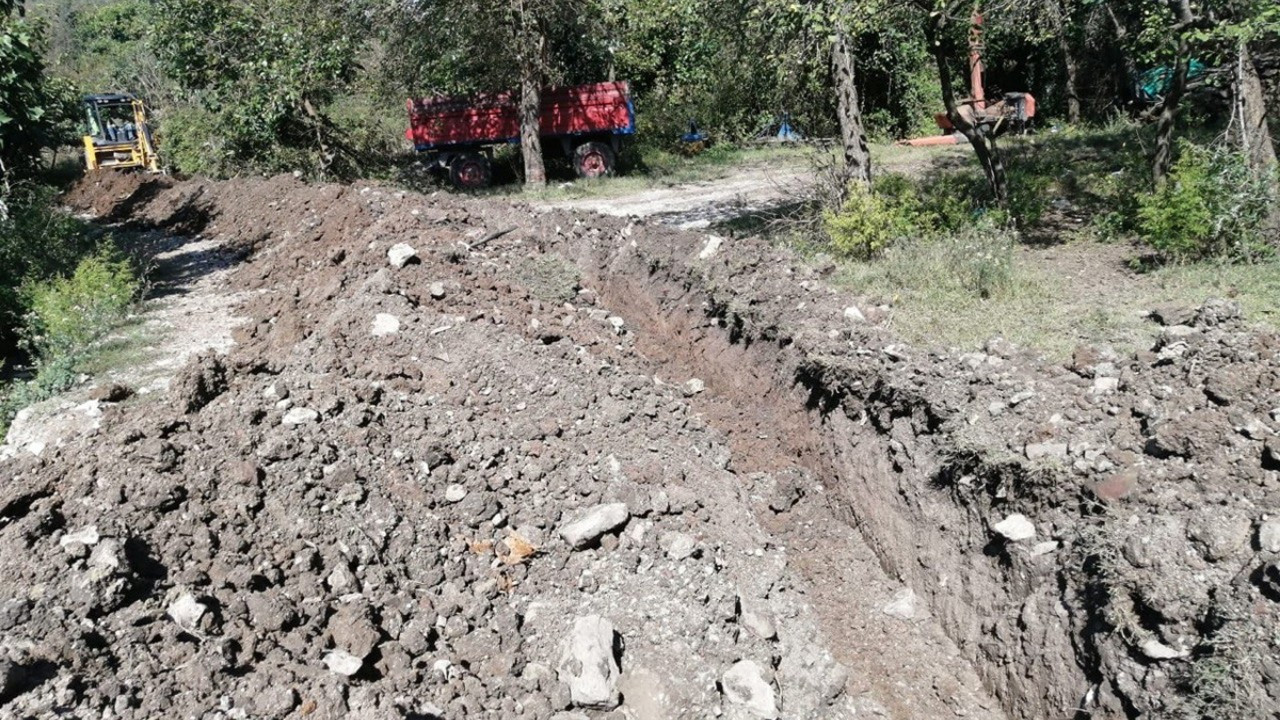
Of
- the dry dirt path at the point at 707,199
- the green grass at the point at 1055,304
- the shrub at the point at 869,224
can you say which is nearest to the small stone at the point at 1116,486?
the green grass at the point at 1055,304

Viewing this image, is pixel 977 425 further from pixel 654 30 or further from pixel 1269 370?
pixel 654 30

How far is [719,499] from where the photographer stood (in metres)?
5.89

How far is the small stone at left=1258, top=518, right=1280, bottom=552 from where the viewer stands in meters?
3.57

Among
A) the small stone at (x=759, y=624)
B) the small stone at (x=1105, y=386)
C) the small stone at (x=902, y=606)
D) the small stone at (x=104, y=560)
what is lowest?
the small stone at (x=902, y=606)

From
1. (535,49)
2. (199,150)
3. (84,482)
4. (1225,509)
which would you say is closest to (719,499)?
(1225,509)

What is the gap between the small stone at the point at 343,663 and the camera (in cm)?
396

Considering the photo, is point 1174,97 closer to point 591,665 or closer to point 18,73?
point 591,665

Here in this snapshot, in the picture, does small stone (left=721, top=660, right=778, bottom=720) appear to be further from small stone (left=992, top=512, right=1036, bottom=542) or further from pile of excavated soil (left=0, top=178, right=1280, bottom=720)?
small stone (left=992, top=512, right=1036, bottom=542)

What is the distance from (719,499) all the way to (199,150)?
16237 millimetres

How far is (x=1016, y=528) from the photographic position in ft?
15.1

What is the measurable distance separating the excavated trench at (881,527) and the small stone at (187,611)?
128 inches

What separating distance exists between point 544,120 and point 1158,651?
13849 mm

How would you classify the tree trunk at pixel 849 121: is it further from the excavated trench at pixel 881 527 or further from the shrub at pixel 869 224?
the excavated trench at pixel 881 527

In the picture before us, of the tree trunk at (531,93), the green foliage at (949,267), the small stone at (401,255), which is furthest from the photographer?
the tree trunk at (531,93)
